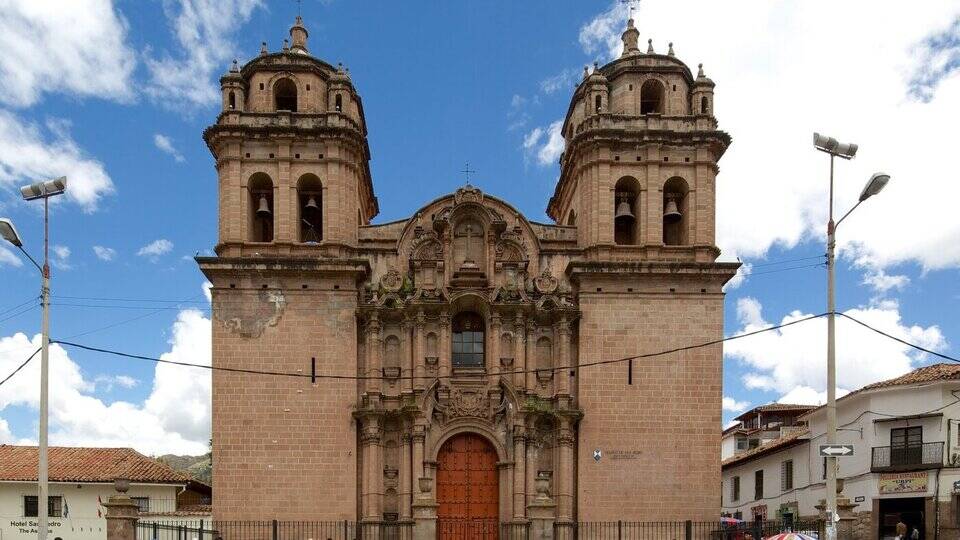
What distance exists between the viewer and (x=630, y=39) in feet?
90.2

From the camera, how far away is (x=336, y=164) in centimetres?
2455

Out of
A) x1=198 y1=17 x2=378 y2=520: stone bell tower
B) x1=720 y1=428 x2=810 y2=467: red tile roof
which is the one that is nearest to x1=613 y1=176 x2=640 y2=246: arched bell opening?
x1=198 y1=17 x2=378 y2=520: stone bell tower

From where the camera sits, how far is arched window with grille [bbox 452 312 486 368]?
24578 millimetres

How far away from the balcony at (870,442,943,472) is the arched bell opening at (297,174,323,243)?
19197 millimetres

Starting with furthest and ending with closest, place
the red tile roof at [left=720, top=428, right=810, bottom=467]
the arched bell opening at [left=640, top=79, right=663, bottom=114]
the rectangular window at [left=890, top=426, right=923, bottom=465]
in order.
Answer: the red tile roof at [left=720, top=428, right=810, bottom=467] → the rectangular window at [left=890, top=426, right=923, bottom=465] → the arched bell opening at [left=640, top=79, right=663, bottom=114]

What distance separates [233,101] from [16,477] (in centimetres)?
1451

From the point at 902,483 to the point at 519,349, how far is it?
1330 cm

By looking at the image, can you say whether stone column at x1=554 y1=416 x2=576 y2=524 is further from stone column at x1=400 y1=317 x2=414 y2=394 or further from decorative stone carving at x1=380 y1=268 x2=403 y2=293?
decorative stone carving at x1=380 y1=268 x2=403 y2=293

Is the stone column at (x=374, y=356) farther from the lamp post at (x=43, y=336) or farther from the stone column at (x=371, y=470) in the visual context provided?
the lamp post at (x=43, y=336)

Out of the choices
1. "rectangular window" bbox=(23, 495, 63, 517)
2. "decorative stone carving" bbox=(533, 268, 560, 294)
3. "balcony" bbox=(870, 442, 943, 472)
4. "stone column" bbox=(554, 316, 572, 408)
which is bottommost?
"rectangular window" bbox=(23, 495, 63, 517)

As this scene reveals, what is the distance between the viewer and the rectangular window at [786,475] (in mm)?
33094

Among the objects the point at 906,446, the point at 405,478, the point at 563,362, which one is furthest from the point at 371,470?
the point at 906,446

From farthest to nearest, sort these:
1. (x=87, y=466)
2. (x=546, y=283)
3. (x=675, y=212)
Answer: (x=87, y=466), (x=675, y=212), (x=546, y=283)

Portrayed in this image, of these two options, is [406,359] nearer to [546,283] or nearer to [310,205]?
[546,283]
